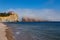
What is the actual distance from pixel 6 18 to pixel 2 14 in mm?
7179

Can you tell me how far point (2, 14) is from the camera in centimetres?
19638

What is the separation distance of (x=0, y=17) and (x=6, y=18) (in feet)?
38.3

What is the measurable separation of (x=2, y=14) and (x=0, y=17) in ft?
35.7

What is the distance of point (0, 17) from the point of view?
611ft

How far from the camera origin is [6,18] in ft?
644
